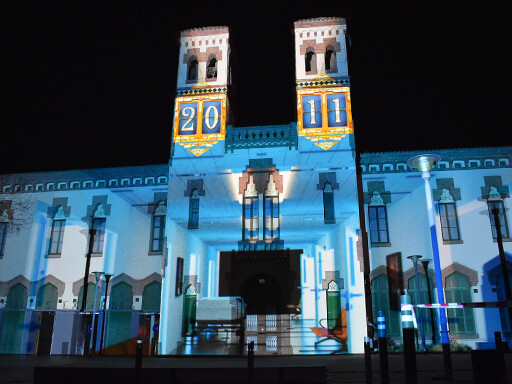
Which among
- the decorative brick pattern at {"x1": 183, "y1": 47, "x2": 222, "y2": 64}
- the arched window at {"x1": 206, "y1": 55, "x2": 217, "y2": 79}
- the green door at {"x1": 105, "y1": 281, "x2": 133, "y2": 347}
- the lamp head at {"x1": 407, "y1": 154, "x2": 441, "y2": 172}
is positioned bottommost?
the green door at {"x1": 105, "y1": 281, "x2": 133, "y2": 347}

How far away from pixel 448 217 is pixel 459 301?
313 cm

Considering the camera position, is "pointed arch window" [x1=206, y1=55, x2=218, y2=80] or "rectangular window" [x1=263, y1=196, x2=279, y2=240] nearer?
"rectangular window" [x1=263, y1=196, x2=279, y2=240]

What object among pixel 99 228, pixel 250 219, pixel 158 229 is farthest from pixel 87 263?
pixel 250 219

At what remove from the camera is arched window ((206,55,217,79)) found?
17.2 m

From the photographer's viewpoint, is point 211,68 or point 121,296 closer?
point 121,296

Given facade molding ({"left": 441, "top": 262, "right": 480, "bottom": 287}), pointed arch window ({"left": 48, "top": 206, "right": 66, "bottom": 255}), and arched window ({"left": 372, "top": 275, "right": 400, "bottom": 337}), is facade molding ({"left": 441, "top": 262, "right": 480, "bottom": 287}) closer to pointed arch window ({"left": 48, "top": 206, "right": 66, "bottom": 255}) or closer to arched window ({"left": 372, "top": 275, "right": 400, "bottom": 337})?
arched window ({"left": 372, "top": 275, "right": 400, "bottom": 337})

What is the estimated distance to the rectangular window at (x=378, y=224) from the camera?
15.8 m

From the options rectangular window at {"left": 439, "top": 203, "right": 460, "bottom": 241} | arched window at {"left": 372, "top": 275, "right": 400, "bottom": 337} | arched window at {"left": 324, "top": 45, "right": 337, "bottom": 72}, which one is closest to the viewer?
arched window at {"left": 372, "top": 275, "right": 400, "bottom": 337}

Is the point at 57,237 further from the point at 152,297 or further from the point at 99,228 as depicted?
the point at 152,297

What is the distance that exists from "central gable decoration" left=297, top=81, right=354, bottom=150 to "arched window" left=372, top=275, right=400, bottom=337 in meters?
5.56

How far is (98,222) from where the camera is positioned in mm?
17000

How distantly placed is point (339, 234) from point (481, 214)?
17.8ft

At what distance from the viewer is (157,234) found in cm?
1662

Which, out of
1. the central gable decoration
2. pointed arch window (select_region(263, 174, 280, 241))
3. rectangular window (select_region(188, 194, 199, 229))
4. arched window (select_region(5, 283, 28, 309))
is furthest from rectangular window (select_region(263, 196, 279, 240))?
arched window (select_region(5, 283, 28, 309))
